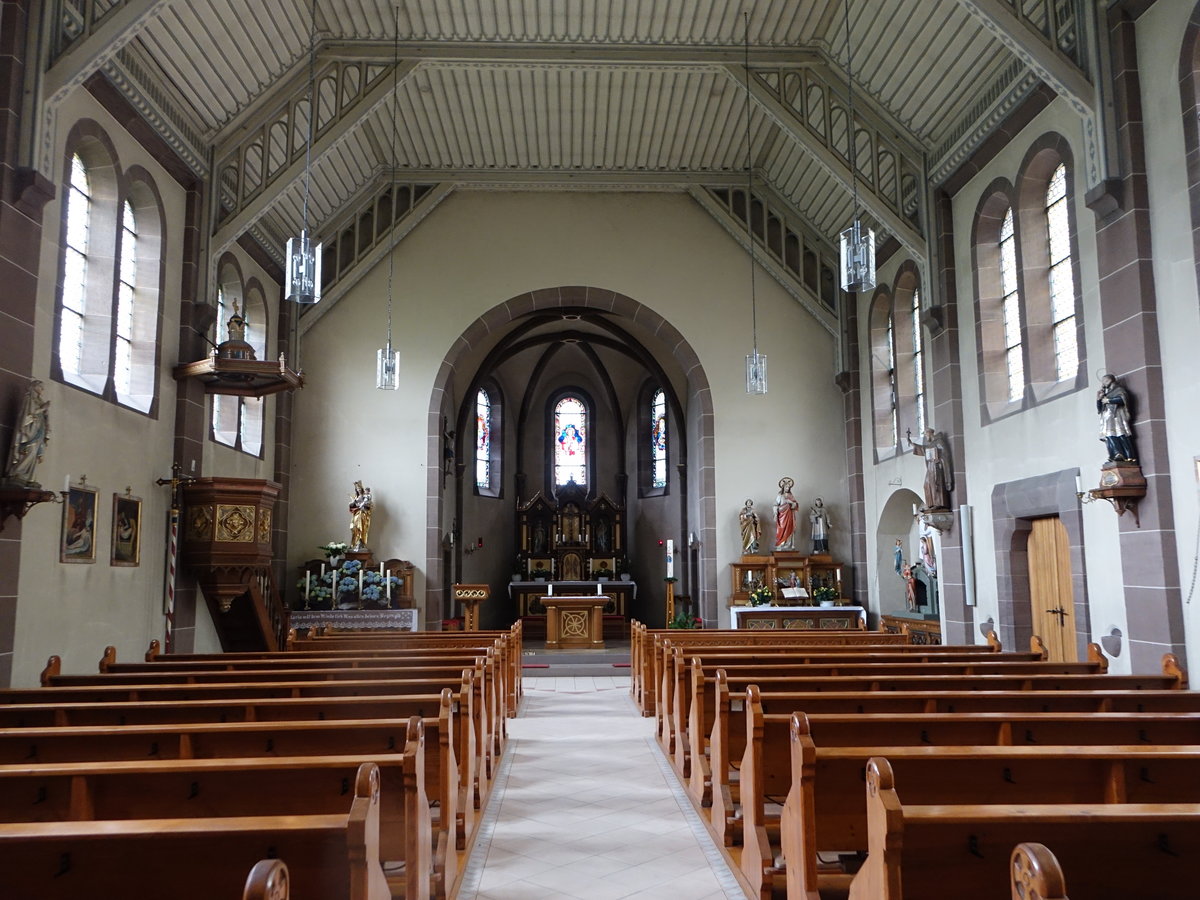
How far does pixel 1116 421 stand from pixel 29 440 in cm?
897

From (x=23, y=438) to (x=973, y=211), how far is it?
10.4 metres

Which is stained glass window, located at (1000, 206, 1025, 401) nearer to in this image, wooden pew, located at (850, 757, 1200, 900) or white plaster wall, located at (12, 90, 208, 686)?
wooden pew, located at (850, 757, 1200, 900)

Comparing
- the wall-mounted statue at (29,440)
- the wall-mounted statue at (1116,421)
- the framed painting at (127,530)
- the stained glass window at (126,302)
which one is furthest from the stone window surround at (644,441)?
the wall-mounted statue at (29,440)

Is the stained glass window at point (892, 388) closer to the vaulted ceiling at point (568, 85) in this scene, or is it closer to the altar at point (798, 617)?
the vaulted ceiling at point (568, 85)

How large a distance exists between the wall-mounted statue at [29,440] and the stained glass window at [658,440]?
643 inches

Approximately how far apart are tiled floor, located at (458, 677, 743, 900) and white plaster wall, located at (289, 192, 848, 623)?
7.64 metres

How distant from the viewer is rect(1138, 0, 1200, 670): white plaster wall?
7.49m

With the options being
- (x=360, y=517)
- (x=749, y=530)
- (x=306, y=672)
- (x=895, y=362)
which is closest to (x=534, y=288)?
(x=360, y=517)

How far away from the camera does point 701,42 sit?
40.5 feet

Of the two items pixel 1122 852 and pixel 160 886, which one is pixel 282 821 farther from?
pixel 1122 852

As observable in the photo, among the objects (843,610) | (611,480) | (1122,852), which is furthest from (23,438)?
(611,480)

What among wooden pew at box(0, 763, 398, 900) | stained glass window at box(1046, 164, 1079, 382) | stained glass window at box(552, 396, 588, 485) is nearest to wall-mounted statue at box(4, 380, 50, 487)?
wooden pew at box(0, 763, 398, 900)

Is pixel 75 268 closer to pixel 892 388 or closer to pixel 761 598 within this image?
pixel 761 598

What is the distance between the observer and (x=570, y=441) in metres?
25.0
